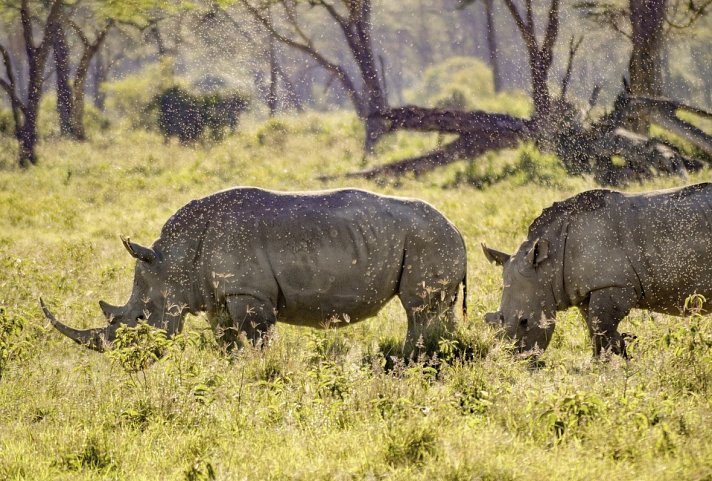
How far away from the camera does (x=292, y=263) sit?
25.0ft

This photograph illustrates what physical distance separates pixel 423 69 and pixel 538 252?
2171 inches

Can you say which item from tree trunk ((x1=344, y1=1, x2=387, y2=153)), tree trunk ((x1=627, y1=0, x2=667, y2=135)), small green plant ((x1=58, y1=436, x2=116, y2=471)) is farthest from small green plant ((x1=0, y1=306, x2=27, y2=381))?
tree trunk ((x1=344, y1=1, x2=387, y2=153))

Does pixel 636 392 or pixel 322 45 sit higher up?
pixel 322 45

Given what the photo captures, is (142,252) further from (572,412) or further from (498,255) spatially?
(572,412)

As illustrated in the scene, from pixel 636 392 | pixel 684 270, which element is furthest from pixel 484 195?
pixel 636 392

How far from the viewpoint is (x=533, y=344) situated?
7.32 meters

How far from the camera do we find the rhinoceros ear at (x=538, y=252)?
284 inches

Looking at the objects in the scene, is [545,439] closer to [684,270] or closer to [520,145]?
[684,270]

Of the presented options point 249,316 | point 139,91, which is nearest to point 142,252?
point 249,316

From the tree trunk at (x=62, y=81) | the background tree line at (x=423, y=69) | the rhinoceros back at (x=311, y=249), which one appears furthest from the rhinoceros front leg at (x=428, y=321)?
the tree trunk at (x=62, y=81)

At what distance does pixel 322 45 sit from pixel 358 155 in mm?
37105

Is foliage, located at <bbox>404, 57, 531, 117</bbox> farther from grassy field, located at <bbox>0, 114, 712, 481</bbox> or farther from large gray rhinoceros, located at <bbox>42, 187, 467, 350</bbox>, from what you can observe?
grassy field, located at <bbox>0, 114, 712, 481</bbox>

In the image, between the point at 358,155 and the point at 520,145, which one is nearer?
the point at 520,145

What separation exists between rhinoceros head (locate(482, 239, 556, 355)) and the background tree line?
28.5 ft
